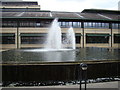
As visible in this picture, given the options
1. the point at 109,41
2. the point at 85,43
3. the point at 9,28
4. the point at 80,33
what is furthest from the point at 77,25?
the point at 9,28

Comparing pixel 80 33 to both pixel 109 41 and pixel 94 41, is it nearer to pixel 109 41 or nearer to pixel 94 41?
pixel 94 41

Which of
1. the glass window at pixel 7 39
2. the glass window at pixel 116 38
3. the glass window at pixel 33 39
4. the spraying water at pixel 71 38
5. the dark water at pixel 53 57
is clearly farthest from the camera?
the glass window at pixel 116 38

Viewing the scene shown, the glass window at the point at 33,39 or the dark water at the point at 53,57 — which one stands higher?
the glass window at the point at 33,39

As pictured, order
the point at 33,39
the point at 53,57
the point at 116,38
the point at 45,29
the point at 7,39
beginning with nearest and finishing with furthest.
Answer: the point at 53,57
the point at 45,29
the point at 7,39
the point at 33,39
the point at 116,38

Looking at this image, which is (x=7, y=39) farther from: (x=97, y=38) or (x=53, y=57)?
(x=53, y=57)

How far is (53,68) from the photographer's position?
29.5 feet

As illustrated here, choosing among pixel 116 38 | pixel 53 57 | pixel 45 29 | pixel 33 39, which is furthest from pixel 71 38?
pixel 53 57

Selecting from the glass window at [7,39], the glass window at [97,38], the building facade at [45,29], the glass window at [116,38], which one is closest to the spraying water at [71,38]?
the building facade at [45,29]

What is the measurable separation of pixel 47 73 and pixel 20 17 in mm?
28676

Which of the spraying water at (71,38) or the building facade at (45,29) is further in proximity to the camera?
the building facade at (45,29)

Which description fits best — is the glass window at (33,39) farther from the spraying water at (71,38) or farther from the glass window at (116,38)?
the glass window at (116,38)

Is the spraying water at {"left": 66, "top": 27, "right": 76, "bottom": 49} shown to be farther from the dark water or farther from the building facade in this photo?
the dark water

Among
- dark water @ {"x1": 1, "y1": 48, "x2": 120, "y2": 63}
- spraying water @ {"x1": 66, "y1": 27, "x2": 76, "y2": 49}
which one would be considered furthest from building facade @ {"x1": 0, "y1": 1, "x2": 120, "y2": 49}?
dark water @ {"x1": 1, "y1": 48, "x2": 120, "y2": 63}

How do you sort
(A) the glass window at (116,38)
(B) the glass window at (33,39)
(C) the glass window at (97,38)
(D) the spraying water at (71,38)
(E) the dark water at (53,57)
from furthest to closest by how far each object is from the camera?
(A) the glass window at (116,38)
(C) the glass window at (97,38)
(B) the glass window at (33,39)
(D) the spraying water at (71,38)
(E) the dark water at (53,57)
